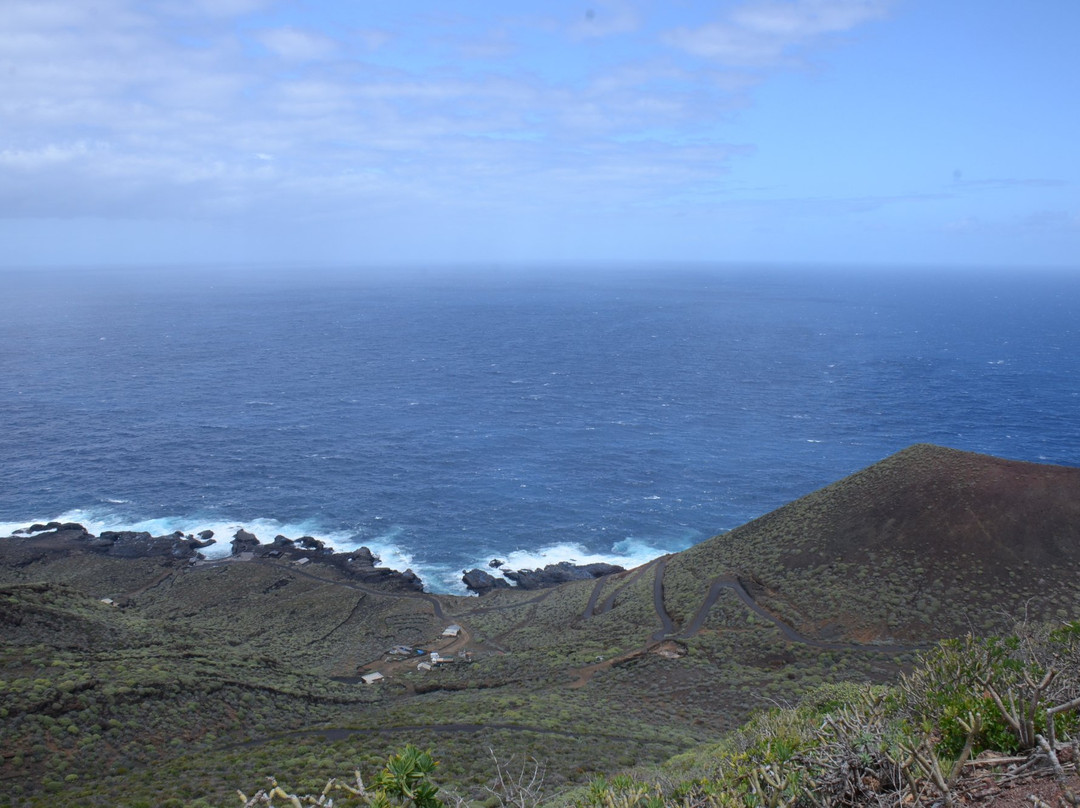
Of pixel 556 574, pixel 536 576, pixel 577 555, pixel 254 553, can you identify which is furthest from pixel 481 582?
pixel 254 553

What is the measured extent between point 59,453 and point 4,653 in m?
56.3

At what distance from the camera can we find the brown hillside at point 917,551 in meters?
38.1

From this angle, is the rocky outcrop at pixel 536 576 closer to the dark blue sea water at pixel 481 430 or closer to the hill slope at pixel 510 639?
the hill slope at pixel 510 639

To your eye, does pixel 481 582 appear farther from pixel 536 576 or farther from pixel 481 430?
pixel 481 430

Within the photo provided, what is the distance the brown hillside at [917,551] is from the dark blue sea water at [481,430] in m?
14.8

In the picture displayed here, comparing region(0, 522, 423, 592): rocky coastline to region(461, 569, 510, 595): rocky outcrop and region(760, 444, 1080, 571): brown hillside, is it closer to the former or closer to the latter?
region(461, 569, 510, 595): rocky outcrop

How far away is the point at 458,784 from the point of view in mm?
22234

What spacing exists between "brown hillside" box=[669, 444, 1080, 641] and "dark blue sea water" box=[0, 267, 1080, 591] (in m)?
14.8

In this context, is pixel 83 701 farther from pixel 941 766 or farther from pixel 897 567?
pixel 897 567

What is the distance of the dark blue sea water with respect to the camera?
6562 cm

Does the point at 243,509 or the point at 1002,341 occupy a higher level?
the point at 1002,341

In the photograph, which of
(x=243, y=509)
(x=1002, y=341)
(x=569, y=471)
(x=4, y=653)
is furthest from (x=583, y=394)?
(x=1002, y=341)

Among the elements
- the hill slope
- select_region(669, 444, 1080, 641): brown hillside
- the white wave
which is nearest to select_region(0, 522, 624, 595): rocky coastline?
the hill slope

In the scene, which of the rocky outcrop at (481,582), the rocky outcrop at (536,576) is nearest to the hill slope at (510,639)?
the rocky outcrop at (481,582)
